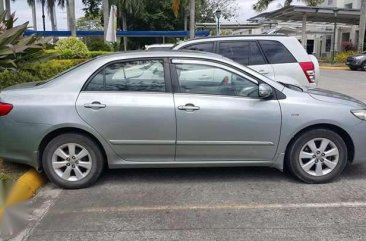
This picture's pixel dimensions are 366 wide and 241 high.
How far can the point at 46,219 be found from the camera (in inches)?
171

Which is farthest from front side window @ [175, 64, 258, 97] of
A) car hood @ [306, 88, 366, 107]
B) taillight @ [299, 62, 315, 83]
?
taillight @ [299, 62, 315, 83]

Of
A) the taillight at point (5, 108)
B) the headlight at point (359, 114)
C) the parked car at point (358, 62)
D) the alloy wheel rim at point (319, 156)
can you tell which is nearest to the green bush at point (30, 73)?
the taillight at point (5, 108)

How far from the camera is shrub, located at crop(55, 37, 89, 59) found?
46.2ft

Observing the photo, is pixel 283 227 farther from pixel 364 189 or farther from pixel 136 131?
pixel 136 131

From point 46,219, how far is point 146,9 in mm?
40449

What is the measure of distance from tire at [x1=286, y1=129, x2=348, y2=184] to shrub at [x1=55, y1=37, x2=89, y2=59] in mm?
10343

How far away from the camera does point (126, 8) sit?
127 feet

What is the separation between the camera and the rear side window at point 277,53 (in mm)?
8109

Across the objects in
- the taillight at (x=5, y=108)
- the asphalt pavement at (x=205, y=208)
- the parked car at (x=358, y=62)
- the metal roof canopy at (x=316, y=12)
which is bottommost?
the parked car at (x=358, y=62)

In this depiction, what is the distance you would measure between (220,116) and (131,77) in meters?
1.15

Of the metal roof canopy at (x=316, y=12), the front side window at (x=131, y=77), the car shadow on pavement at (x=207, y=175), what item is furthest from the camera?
the metal roof canopy at (x=316, y=12)

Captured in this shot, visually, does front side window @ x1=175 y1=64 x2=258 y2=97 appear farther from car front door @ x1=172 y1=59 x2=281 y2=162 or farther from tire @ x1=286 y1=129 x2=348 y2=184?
tire @ x1=286 y1=129 x2=348 y2=184

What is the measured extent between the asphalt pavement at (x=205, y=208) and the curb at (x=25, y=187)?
0.13 meters

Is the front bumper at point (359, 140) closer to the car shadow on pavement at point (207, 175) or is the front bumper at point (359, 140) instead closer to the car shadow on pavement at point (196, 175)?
the car shadow on pavement at point (207, 175)
